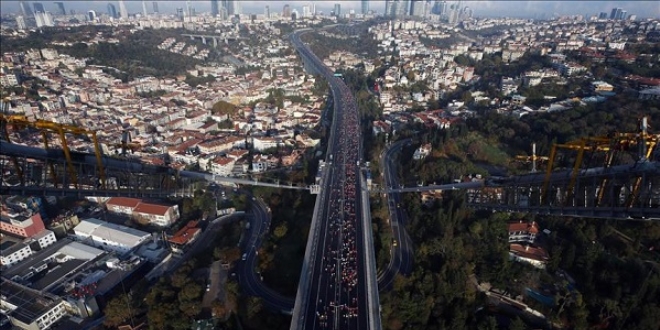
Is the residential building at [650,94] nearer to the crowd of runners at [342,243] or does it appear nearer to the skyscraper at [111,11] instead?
the crowd of runners at [342,243]

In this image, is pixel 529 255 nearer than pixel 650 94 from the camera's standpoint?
Yes

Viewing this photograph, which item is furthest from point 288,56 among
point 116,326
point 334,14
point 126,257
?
point 334,14

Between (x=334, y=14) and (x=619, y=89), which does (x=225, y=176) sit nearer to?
(x=619, y=89)

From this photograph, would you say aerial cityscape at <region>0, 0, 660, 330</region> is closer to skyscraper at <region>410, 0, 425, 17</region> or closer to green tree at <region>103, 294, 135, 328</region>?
green tree at <region>103, 294, 135, 328</region>

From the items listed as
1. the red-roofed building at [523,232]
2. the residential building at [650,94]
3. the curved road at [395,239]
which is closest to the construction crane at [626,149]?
the curved road at [395,239]

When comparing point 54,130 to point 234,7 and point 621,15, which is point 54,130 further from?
point 234,7

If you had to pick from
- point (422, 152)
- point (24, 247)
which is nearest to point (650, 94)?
point (422, 152)

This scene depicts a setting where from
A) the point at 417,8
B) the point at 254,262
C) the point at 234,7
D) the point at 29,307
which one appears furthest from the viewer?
the point at 234,7
